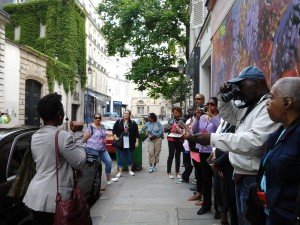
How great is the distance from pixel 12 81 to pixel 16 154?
61.4ft

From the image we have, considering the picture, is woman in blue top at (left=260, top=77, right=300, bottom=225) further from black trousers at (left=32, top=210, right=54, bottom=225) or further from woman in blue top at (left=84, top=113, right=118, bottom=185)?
woman in blue top at (left=84, top=113, right=118, bottom=185)

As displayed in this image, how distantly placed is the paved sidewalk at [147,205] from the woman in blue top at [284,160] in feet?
11.0

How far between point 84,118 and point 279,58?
1528 inches

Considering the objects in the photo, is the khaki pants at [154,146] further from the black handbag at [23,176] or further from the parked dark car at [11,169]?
the black handbag at [23,176]

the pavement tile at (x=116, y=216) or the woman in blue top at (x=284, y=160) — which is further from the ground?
the woman in blue top at (x=284, y=160)

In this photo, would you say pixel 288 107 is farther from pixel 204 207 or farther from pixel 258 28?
pixel 204 207

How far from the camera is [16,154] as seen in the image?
13.7 ft

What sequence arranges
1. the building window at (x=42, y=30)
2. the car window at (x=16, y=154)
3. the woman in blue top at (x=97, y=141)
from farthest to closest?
the building window at (x=42, y=30) → the woman in blue top at (x=97, y=141) → the car window at (x=16, y=154)

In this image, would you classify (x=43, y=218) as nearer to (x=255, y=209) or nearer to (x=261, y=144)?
(x=255, y=209)

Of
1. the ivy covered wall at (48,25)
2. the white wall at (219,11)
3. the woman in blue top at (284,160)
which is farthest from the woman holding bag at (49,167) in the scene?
the ivy covered wall at (48,25)

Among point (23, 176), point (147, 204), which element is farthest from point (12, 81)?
point (23, 176)

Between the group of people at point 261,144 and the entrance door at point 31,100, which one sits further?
the entrance door at point 31,100

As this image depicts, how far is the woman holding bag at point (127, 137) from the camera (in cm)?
966

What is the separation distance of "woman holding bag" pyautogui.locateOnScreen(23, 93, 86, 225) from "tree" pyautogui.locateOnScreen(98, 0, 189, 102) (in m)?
20.8
